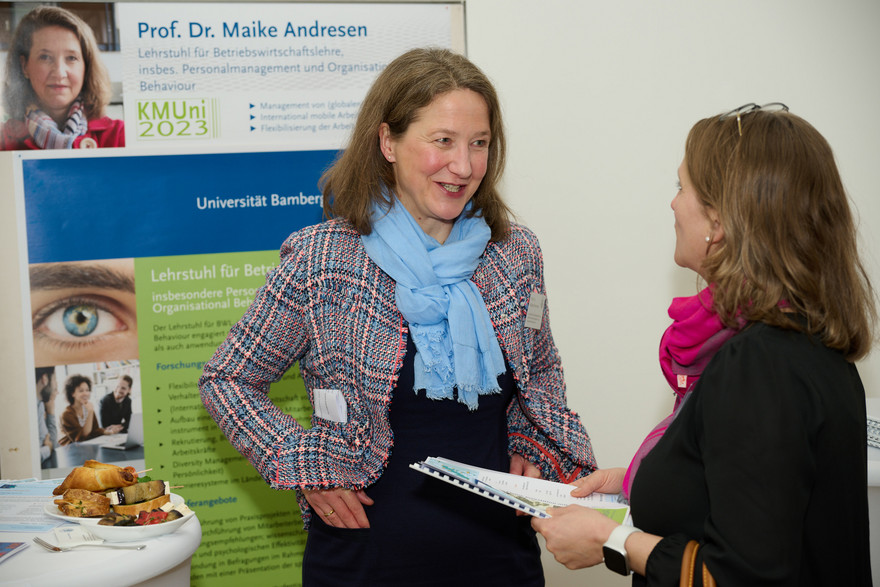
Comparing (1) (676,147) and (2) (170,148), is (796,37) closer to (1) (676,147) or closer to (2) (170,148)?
(1) (676,147)

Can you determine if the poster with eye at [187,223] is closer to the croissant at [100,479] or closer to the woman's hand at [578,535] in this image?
the croissant at [100,479]

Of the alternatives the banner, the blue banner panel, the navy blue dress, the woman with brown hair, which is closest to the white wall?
the banner

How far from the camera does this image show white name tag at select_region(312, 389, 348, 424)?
1.79m

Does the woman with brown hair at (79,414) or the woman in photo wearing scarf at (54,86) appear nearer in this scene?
the woman in photo wearing scarf at (54,86)

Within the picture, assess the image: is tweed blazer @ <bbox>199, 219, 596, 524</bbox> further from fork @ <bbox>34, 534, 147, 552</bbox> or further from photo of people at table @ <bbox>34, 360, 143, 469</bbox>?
photo of people at table @ <bbox>34, 360, 143, 469</bbox>

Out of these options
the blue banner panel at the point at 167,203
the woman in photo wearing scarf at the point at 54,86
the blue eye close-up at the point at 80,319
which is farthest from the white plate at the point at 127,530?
the woman in photo wearing scarf at the point at 54,86

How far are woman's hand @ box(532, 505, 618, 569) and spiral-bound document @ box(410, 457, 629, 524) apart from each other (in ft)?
0.11

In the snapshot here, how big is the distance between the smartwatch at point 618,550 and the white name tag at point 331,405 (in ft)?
2.40

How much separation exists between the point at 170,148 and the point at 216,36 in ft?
1.37

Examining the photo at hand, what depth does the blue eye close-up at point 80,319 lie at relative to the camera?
254 cm

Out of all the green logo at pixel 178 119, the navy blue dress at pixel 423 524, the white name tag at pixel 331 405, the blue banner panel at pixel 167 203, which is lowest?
the navy blue dress at pixel 423 524

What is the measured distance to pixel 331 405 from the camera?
1803 millimetres

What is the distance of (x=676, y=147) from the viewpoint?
3.04 metres

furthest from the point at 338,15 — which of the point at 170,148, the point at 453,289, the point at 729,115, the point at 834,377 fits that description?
the point at 834,377
